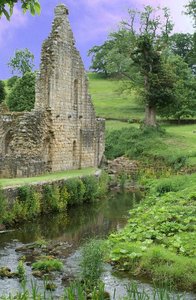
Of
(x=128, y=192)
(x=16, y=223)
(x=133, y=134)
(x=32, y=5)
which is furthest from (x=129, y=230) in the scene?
(x=133, y=134)

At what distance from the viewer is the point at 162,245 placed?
18.0 metres

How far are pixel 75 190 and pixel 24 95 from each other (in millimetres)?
31477

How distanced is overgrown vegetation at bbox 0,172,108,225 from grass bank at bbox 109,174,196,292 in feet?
14.9

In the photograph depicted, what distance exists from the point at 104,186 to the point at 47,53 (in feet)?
28.4

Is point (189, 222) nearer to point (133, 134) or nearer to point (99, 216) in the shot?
point (99, 216)

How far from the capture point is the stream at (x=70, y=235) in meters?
15.6

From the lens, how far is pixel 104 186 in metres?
34.2

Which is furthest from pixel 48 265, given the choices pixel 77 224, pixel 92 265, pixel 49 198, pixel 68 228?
pixel 49 198

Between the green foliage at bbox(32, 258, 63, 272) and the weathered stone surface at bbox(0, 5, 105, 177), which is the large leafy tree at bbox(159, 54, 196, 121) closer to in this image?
the weathered stone surface at bbox(0, 5, 105, 177)

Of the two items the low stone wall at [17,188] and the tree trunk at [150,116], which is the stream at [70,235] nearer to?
the low stone wall at [17,188]

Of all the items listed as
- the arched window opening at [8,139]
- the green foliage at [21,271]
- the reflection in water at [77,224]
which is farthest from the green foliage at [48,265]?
the arched window opening at [8,139]

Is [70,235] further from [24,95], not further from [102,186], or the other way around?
[24,95]

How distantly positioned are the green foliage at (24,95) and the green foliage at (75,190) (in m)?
29.4

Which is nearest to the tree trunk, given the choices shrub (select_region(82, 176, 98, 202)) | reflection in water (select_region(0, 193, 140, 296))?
reflection in water (select_region(0, 193, 140, 296))
